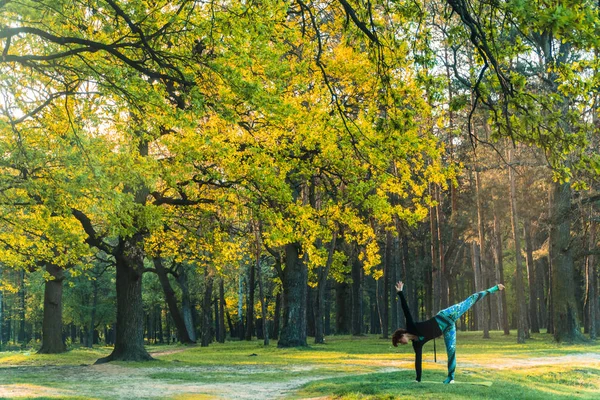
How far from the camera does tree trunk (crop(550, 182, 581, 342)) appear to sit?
2872 cm

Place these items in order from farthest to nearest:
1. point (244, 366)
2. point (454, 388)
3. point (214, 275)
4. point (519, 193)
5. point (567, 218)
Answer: point (214, 275) → point (519, 193) → point (567, 218) → point (244, 366) → point (454, 388)

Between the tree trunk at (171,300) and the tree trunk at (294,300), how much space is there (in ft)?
29.9

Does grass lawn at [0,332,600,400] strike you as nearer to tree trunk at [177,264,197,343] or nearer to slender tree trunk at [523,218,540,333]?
slender tree trunk at [523,218,540,333]

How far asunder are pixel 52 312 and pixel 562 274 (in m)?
24.9

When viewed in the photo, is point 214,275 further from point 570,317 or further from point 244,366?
point 570,317

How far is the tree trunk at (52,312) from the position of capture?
32.5 m

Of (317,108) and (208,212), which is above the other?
(317,108)

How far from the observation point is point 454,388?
12.6 metres

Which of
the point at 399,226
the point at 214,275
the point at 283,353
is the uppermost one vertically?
the point at 399,226

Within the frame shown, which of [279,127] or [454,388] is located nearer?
[454,388]

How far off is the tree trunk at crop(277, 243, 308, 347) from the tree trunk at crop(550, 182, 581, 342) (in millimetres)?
11562

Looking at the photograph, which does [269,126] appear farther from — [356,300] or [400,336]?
[356,300]

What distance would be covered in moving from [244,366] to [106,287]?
4415 centimetres

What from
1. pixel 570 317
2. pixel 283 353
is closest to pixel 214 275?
pixel 283 353
